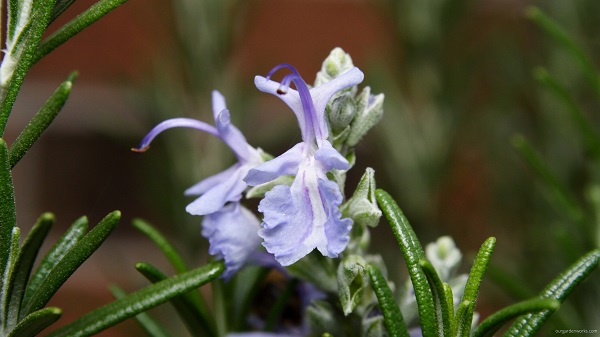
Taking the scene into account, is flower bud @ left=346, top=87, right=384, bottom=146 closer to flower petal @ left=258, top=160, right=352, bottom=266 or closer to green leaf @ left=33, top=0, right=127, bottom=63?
flower petal @ left=258, top=160, right=352, bottom=266

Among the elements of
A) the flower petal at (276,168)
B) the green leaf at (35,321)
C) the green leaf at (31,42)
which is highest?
the green leaf at (31,42)

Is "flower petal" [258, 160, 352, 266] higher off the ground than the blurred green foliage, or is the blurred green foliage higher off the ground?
the blurred green foliage

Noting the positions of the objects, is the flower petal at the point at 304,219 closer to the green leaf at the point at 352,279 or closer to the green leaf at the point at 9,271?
the green leaf at the point at 352,279

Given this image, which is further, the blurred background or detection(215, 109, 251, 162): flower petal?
the blurred background

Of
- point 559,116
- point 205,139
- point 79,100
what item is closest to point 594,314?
point 559,116

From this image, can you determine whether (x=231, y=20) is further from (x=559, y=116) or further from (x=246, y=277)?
(x=246, y=277)

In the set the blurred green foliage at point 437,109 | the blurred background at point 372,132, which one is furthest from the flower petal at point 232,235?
the blurred green foliage at point 437,109

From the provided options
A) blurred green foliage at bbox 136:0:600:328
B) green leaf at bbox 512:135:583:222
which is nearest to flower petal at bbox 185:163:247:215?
green leaf at bbox 512:135:583:222
